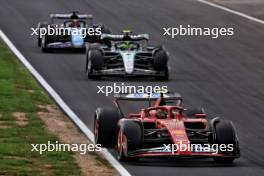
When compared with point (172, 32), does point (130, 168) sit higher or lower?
lower

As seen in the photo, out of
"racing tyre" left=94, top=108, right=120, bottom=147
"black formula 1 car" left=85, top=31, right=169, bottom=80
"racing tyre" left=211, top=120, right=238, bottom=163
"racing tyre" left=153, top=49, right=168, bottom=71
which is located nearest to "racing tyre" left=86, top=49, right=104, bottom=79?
"black formula 1 car" left=85, top=31, right=169, bottom=80

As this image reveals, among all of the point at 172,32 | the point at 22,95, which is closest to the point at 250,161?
the point at 22,95

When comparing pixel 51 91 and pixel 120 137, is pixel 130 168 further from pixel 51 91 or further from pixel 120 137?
pixel 51 91

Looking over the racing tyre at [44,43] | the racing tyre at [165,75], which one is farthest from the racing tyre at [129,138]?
the racing tyre at [44,43]

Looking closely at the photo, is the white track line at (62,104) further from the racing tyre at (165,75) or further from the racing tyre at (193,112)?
the racing tyre at (165,75)

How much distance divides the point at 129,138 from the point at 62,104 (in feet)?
26.7

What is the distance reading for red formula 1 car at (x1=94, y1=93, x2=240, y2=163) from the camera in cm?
2238

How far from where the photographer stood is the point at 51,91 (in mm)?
32812

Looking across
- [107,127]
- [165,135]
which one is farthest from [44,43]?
[165,135]

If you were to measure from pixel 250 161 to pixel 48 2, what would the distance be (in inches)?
1361

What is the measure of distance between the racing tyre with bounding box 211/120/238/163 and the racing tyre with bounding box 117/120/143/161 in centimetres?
143

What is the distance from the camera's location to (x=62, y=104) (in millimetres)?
30484

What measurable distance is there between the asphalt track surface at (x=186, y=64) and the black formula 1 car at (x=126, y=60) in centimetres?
28

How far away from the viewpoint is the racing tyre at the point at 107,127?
23.8 m
